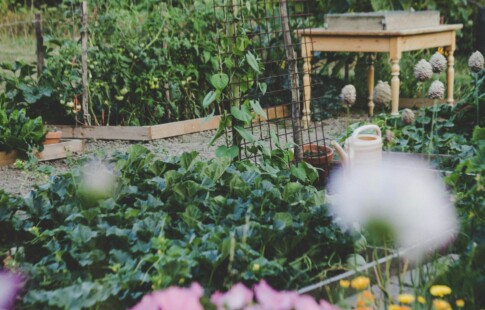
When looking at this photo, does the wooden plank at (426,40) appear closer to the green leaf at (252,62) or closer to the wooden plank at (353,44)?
the wooden plank at (353,44)

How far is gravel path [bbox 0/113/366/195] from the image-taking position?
4.64 metres

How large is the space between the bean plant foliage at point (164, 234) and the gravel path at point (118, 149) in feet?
5.03

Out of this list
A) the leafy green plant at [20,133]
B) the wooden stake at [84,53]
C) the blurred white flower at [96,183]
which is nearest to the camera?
the blurred white flower at [96,183]

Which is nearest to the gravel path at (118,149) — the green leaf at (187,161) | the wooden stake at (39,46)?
the wooden stake at (39,46)

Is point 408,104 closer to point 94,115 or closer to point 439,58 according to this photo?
point 94,115

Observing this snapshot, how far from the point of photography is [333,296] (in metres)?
2.34

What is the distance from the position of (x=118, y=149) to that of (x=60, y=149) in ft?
1.39

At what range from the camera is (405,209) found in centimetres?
209

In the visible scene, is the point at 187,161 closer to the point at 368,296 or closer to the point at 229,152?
the point at 229,152

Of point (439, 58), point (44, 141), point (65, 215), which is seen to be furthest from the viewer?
point (44, 141)

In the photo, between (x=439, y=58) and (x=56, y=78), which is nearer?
(x=439, y=58)

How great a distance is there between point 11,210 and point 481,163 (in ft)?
5.35

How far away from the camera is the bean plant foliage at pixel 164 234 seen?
223 cm

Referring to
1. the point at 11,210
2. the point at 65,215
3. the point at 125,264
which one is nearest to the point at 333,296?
the point at 125,264
